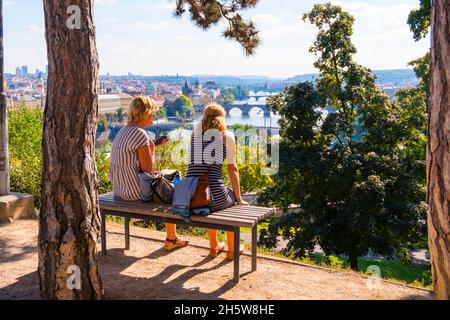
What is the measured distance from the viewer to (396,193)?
486 inches

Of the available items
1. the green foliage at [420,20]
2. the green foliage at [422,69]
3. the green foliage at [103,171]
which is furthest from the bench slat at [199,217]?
the green foliage at [422,69]

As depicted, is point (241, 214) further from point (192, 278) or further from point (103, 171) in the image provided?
point (103, 171)

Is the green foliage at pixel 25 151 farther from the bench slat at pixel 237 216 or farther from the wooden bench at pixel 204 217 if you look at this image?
the bench slat at pixel 237 216

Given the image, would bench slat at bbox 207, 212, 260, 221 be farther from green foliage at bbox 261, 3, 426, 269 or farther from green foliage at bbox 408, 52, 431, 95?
green foliage at bbox 408, 52, 431, 95

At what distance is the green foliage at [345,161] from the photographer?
12.2 m

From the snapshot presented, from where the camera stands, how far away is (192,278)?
4.00 metres

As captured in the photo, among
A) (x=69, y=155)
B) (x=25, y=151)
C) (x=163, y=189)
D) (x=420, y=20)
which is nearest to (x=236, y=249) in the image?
(x=163, y=189)

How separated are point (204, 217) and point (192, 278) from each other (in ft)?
1.80

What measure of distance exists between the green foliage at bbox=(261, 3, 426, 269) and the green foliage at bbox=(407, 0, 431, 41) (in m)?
2.02

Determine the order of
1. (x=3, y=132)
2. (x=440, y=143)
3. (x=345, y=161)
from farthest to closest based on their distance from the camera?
(x=345, y=161) < (x=3, y=132) < (x=440, y=143)

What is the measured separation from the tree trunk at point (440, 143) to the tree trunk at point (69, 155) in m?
2.12

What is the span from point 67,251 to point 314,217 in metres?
10.6
